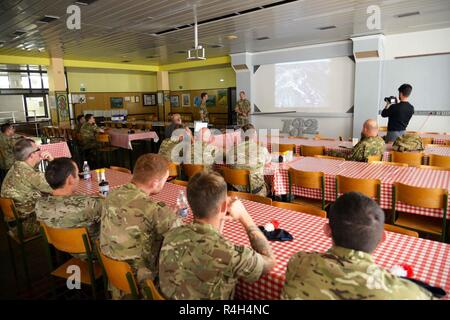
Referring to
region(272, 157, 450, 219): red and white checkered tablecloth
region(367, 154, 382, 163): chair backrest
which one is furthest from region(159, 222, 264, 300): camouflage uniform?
region(367, 154, 382, 163): chair backrest

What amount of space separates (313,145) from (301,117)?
5126 mm

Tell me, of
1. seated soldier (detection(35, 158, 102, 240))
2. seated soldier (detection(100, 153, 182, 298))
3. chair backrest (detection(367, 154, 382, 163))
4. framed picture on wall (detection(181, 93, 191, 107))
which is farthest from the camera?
framed picture on wall (detection(181, 93, 191, 107))

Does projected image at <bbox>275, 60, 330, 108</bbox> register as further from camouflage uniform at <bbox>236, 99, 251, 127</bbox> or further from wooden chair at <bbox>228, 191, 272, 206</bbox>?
wooden chair at <bbox>228, 191, 272, 206</bbox>

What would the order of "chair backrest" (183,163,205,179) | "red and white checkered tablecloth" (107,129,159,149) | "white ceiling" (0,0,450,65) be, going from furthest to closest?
"red and white checkered tablecloth" (107,129,159,149), "white ceiling" (0,0,450,65), "chair backrest" (183,163,205,179)

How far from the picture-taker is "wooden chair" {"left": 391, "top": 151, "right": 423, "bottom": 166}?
4.52m

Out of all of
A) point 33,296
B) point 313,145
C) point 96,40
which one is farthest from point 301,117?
point 33,296

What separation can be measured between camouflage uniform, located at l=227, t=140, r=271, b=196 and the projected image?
6825 mm

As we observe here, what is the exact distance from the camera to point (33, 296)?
288cm

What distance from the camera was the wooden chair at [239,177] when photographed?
3.88m

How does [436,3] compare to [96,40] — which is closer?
[436,3]

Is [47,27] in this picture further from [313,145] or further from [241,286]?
[241,286]

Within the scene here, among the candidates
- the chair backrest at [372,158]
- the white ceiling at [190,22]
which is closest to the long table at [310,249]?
the chair backrest at [372,158]

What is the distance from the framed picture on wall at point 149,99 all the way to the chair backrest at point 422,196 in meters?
15.3

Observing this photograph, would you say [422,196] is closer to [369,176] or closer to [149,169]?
[369,176]
